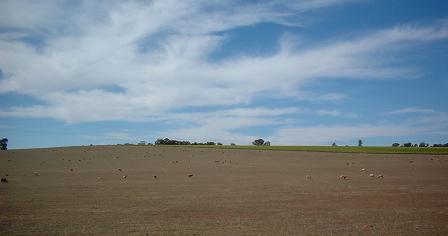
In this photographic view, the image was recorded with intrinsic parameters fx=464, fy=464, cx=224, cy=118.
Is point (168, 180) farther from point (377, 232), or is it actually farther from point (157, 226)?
point (377, 232)

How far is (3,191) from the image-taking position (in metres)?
15.1

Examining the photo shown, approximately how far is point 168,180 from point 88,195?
5.01 metres

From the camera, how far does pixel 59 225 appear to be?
384 inches

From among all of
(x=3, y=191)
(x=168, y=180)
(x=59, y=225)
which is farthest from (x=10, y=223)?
(x=168, y=180)

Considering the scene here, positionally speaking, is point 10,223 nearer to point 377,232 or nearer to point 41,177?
point 377,232

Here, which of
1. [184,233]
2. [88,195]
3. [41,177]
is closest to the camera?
[184,233]

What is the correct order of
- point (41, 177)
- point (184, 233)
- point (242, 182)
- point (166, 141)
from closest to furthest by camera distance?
point (184, 233)
point (242, 182)
point (41, 177)
point (166, 141)

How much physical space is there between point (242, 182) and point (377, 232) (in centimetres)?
911

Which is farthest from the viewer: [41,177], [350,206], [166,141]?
[166,141]

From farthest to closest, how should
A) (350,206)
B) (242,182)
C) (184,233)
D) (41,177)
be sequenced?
1. (41,177)
2. (242,182)
3. (350,206)
4. (184,233)

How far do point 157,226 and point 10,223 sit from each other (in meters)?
3.18

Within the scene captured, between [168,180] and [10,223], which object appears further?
[168,180]

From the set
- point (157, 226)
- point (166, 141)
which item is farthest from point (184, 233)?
point (166, 141)

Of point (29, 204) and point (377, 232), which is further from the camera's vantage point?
point (29, 204)
